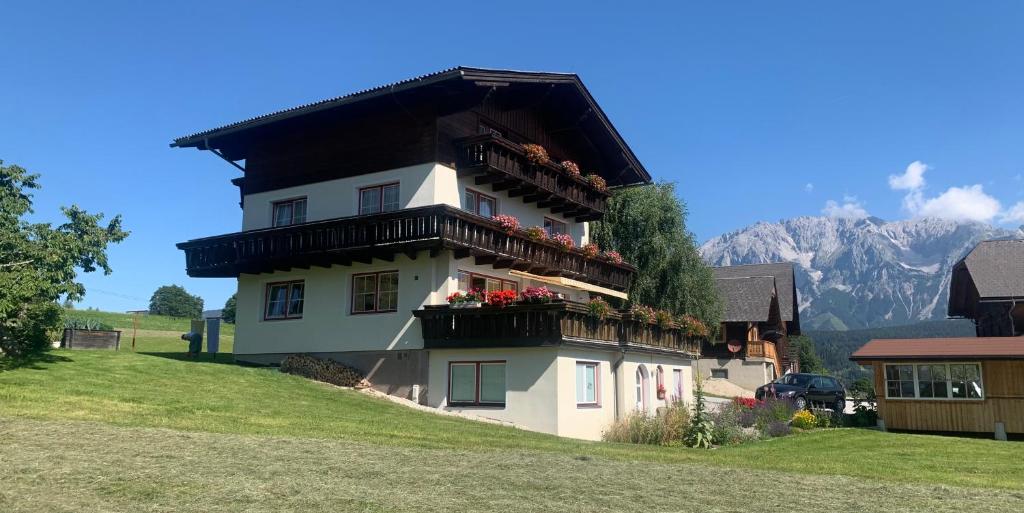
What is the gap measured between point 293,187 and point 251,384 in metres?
8.97

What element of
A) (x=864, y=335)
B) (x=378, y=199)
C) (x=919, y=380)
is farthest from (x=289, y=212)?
(x=864, y=335)

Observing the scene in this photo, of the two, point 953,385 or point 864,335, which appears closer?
point 953,385

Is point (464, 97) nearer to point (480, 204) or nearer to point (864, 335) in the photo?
point (480, 204)

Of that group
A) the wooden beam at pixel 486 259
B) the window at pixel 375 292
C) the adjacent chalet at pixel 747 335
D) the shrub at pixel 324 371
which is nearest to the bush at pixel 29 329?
the shrub at pixel 324 371

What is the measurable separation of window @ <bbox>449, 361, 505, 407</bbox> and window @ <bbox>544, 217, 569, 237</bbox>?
9077mm

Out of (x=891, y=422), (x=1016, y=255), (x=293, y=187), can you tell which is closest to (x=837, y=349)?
(x=1016, y=255)

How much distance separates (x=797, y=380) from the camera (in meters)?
36.8

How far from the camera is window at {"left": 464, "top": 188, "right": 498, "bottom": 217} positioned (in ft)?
86.9

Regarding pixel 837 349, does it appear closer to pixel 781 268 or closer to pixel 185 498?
pixel 781 268

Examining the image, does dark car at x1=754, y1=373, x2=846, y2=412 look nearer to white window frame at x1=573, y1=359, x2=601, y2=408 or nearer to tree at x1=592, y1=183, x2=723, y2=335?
tree at x1=592, y1=183, x2=723, y2=335

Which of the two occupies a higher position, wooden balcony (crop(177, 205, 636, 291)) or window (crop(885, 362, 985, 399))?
wooden balcony (crop(177, 205, 636, 291))

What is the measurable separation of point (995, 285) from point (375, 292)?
32115 millimetres

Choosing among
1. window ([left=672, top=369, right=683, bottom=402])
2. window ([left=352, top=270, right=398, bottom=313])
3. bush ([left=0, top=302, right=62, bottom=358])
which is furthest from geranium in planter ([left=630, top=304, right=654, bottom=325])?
bush ([left=0, top=302, right=62, bottom=358])

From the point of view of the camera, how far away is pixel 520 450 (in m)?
14.8
